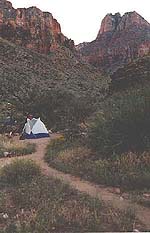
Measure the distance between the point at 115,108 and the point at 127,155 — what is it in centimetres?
270

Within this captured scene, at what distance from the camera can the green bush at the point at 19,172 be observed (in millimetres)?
10440

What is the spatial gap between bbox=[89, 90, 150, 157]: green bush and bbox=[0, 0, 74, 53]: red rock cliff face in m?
49.4

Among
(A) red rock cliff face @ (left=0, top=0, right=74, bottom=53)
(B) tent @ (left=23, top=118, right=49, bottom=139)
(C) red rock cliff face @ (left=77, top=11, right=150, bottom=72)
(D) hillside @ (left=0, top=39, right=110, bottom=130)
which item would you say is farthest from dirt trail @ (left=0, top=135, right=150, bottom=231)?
(C) red rock cliff face @ (left=77, top=11, right=150, bottom=72)

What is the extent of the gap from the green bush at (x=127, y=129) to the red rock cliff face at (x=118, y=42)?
237 ft

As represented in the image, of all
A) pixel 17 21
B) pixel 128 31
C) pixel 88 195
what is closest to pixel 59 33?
pixel 17 21

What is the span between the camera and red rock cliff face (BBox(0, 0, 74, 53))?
6309 centimetres

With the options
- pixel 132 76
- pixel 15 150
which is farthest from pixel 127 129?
pixel 132 76

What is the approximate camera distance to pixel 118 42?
346ft

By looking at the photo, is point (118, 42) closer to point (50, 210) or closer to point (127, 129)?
point (127, 129)

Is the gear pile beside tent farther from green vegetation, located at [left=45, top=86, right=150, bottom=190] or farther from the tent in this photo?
green vegetation, located at [left=45, top=86, right=150, bottom=190]

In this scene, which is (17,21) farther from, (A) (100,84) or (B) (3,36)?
(A) (100,84)

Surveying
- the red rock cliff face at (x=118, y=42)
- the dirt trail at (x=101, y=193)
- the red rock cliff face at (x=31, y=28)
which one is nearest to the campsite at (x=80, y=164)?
the dirt trail at (x=101, y=193)

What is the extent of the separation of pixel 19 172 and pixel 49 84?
33.0m

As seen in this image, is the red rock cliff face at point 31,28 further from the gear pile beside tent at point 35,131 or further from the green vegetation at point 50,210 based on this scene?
the green vegetation at point 50,210
